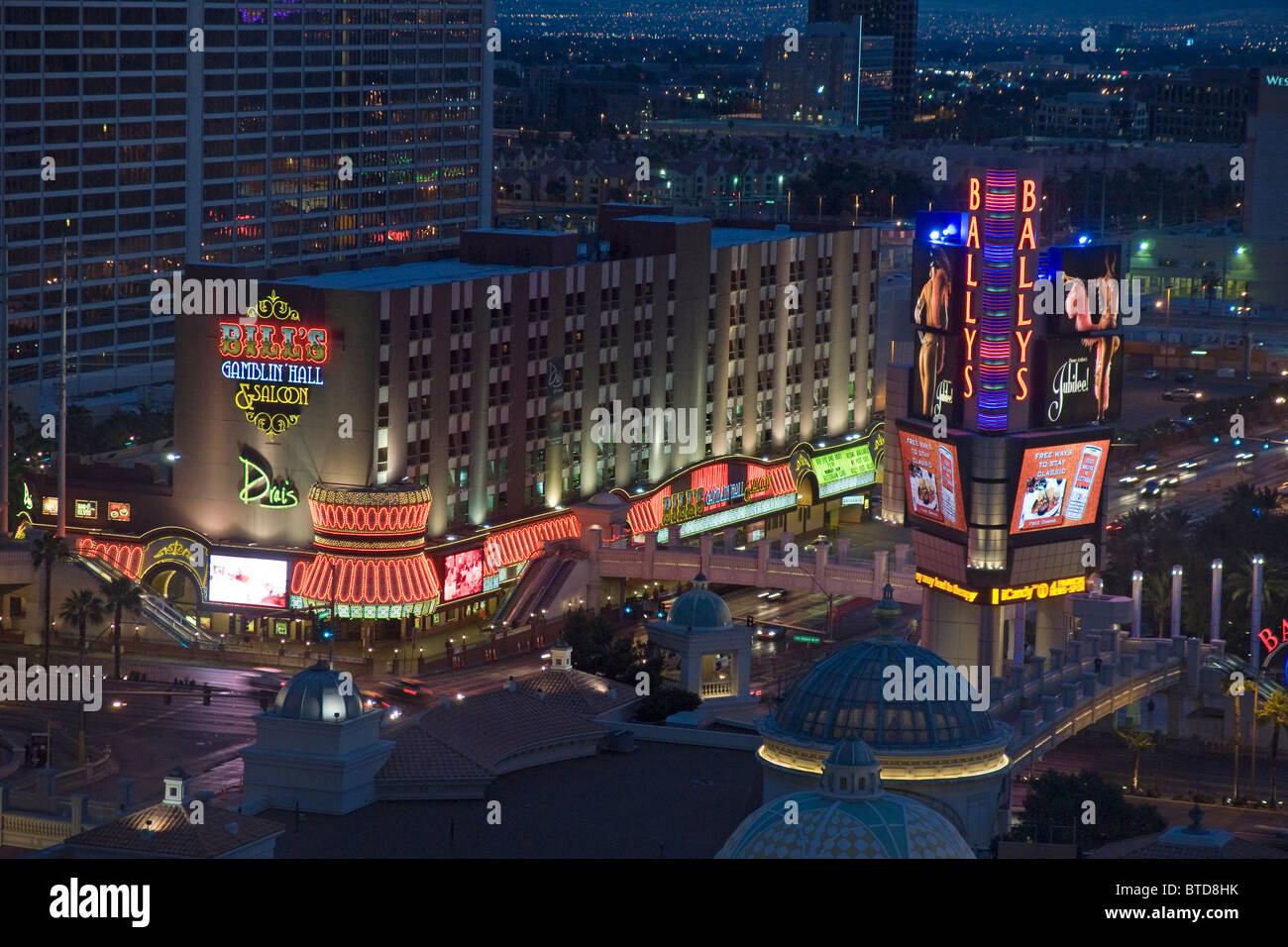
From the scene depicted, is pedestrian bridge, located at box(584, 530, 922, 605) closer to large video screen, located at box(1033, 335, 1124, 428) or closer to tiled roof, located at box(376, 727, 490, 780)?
large video screen, located at box(1033, 335, 1124, 428)

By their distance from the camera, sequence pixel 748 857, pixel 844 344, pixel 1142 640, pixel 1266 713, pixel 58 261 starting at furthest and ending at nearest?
pixel 58 261 < pixel 844 344 < pixel 1142 640 < pixel 1266 713 < pixel 748 857

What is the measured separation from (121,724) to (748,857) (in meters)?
46.6

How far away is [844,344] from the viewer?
154250mm

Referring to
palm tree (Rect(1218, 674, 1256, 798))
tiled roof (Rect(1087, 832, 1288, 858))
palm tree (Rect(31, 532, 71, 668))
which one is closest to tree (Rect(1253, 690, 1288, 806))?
palm tree (Rect(1218, 674, 1256, 798))

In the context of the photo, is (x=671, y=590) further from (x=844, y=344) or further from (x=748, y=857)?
(x=748, y=857)

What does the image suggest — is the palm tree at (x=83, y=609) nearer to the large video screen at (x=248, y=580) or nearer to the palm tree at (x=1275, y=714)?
the large video screen at (x=248, y=580)

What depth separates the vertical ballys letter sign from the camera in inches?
4584

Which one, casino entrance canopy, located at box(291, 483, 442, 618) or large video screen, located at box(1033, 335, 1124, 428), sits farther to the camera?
casino entrance canopy, located at box(291, 483, 442, 618)

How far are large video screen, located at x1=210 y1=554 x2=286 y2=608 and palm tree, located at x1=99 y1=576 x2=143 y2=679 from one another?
4171 mm

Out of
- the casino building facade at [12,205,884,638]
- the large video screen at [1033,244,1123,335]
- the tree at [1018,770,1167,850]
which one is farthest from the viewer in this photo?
the casino building facade at [12,205,884,638]

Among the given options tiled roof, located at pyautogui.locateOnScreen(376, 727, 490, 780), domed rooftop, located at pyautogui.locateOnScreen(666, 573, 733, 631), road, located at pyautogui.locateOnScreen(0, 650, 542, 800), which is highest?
domed rooftop, located at pyautogui.locateOnScreen(666, 573, 733, 631)

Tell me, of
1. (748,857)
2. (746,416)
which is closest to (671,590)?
(746,416)

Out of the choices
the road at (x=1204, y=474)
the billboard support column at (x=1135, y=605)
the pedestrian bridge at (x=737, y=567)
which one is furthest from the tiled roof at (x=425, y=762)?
the road at (x=1204, y=474)

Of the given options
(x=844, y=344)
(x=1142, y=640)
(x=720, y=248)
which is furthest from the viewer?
(x=844, y=344)
